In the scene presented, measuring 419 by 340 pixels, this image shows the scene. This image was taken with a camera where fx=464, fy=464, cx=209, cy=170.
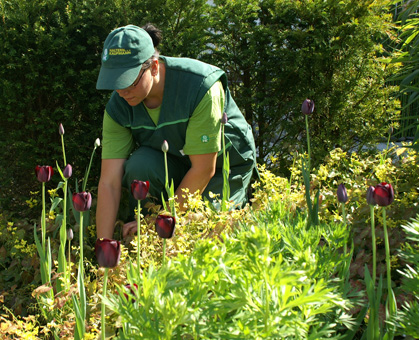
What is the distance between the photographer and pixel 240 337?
86cm

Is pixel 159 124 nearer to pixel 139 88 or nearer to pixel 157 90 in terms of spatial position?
pixel 157 90

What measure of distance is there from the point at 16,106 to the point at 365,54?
8.85 ft

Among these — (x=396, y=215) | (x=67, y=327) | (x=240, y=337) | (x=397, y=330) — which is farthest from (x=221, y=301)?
(x=396, y=215)

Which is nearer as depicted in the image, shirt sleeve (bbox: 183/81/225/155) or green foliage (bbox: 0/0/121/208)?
shirt sleeve (bbox: 183/81/225/155)

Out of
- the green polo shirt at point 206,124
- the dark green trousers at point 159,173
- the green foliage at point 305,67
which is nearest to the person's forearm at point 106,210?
the dark green trousers at point 159,173

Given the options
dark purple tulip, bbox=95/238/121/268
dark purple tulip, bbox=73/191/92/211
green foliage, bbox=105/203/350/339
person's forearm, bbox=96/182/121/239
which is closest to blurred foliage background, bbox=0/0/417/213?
person's forearm, bbox=96/182/121/239

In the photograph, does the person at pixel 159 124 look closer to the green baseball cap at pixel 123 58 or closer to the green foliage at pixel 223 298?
the green baseball cap at pixel 123 58

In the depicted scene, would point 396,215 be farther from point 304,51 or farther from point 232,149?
point 304,51

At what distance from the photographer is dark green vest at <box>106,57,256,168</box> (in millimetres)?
2439

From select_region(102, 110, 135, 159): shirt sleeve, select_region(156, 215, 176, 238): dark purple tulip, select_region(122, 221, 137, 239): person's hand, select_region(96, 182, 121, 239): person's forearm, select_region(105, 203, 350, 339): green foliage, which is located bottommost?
select_region(122, 221, 137, 239): person's hand

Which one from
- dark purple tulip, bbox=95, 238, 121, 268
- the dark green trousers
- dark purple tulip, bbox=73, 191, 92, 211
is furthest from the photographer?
the dark green trousers

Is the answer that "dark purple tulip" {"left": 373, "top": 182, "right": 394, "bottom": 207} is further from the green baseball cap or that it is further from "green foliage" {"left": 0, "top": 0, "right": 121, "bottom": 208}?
"green foliage" {"left": 0, "top": 0, "right": 121, "bottom": 208}

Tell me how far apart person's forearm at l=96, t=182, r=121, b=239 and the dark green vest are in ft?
1.16

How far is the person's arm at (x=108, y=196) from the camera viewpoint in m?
2.40
